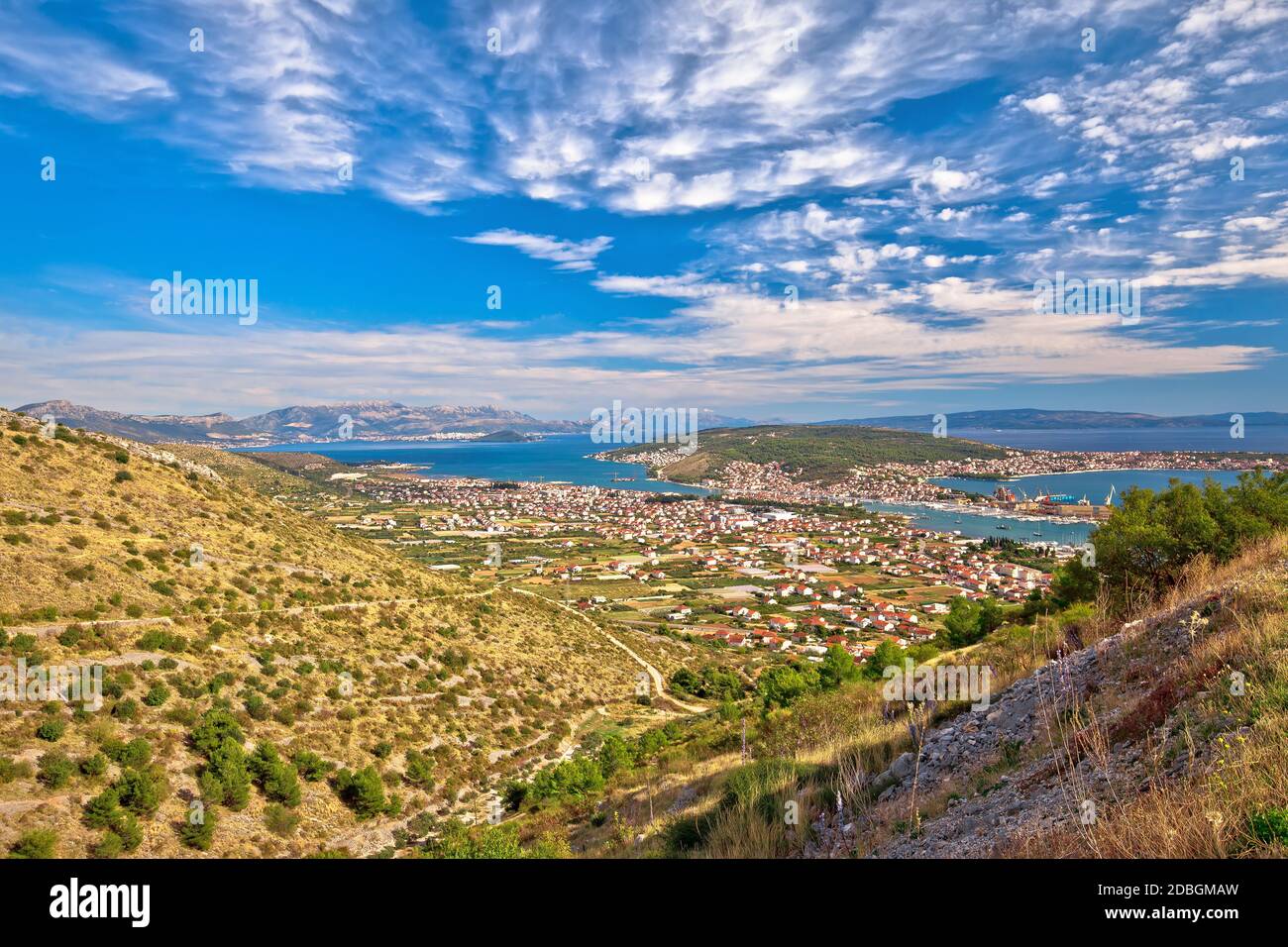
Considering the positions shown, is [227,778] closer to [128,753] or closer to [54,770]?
[128,753]

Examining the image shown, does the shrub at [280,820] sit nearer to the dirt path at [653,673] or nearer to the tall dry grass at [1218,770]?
the tall dry grass at [1218,770]

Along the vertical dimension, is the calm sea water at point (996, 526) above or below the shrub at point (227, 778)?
below

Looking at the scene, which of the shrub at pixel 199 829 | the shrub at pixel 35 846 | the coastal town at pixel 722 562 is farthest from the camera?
the coastal town at pixel 722 562

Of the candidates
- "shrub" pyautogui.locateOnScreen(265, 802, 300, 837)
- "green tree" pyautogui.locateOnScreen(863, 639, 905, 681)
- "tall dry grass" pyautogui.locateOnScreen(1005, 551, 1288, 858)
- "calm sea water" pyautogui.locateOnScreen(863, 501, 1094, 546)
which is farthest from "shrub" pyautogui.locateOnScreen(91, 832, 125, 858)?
"calm sea water" pyautogui.locateOnScreen(863, 501, 1094, 546)

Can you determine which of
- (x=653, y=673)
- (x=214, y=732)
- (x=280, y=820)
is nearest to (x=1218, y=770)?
(x=280, y=820)

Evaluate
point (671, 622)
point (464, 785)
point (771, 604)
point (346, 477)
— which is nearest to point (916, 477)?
point (771, 604)

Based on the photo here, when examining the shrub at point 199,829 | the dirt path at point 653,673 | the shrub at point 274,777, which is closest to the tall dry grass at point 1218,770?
the shrub at point 199,829

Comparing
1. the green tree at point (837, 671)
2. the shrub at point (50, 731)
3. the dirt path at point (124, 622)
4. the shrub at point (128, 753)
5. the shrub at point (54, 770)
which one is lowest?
the green tree at point (837, 671)

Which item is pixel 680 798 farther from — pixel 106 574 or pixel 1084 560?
pixel 106 574
